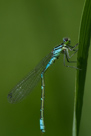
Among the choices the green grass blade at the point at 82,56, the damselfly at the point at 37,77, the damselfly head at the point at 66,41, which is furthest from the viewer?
the damselfly at the point at 37,77

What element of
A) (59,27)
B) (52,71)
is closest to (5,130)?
(52,71)

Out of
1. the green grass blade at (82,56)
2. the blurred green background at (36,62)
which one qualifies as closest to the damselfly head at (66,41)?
the blurred green background at (36,62)

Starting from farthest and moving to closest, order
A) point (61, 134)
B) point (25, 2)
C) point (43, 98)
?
1. point (25, 2)
2. point (43, 98)
3. point (61, 134)

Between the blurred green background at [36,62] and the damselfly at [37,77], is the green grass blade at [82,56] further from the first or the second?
the damselfly at [37,77]

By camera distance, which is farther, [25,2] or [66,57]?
[25,2]

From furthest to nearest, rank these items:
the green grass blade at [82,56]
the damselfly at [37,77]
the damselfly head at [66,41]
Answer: the damselfly at [37,77] < the damselfly head at [66,41] < the green grass blade at [82,56]

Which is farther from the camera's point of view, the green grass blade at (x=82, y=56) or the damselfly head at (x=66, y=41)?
the damselfly head at (x=66, y=41)

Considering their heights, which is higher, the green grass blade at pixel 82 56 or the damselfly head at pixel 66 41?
the damselfly head at pixel 66 41

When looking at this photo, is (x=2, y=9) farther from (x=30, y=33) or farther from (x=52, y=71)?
(x=52, y=71)

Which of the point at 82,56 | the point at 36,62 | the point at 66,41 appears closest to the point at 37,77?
the point at 36,62
